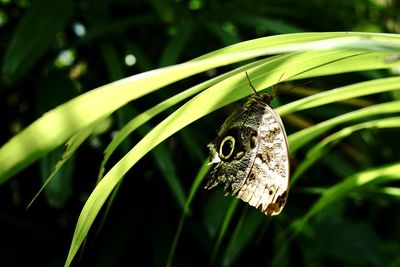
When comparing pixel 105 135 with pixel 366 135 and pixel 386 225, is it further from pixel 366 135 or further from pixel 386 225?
pixel 386 225

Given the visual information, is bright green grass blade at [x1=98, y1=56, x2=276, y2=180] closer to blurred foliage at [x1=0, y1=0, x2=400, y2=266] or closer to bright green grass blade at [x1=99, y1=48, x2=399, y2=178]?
bright green grass blade at [x1=99, y1=48, x2=399, y2=178]

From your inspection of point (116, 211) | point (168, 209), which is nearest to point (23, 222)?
point (116, 211)

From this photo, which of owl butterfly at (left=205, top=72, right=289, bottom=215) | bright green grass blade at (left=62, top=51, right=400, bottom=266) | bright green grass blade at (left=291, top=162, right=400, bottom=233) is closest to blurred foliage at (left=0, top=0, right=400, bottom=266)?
bright green grass blade at (left=291, top=162, right=400, bottom=233)

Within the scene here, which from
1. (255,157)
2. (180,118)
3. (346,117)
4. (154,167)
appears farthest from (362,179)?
(154,167)

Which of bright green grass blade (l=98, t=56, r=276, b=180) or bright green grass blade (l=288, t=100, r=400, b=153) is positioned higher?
bright green grass blade (l=288, t=100, r=400, b=153)

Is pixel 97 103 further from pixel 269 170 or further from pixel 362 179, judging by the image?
pixel 362 179

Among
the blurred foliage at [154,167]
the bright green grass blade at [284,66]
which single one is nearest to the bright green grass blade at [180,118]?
the bright green grass blade at [284,66]
